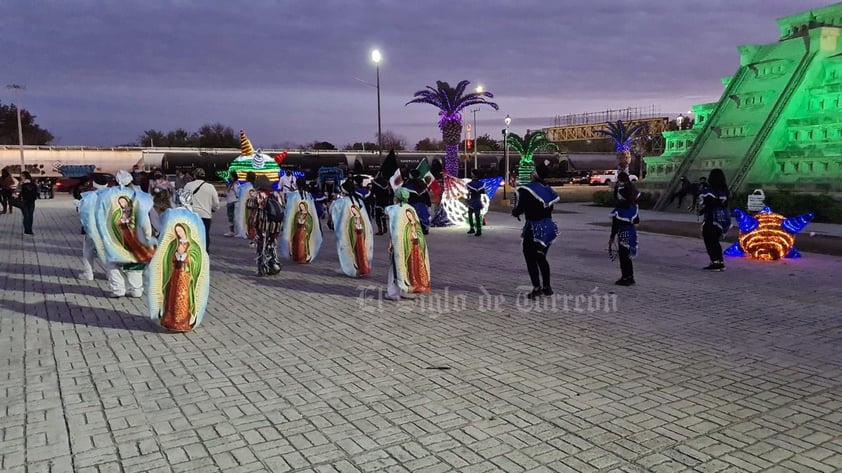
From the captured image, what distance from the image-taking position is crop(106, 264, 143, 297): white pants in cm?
796

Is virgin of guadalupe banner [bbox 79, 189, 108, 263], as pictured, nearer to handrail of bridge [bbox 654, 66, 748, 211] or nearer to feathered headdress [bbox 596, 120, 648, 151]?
handrail of bridge [bbox 654, 66, 748, 211]

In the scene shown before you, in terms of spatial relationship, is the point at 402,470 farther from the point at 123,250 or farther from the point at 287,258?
the point at 287,258

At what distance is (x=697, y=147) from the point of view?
23797mm

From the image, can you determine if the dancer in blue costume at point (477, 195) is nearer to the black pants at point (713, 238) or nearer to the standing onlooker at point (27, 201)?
the black pants at point (713, 238)

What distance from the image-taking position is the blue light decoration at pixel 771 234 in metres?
10.8

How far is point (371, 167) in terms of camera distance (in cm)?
4853

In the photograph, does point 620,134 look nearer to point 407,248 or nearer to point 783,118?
point 783,118

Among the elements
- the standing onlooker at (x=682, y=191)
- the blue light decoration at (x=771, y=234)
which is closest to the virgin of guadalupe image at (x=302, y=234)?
the blue light decoration at (x=771, y=234)

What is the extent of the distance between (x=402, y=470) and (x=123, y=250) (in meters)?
5.97

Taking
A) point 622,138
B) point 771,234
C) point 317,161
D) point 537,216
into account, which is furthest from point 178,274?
point 317,161

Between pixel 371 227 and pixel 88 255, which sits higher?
pixel 371 227

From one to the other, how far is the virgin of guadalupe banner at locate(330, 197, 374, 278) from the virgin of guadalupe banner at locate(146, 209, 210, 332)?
335 cm

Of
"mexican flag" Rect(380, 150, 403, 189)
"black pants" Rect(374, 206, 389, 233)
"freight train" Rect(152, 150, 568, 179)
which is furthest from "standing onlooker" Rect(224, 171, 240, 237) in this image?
"freight train" Rect(152, 150, 568, 179)

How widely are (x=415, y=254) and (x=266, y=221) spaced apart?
2.85 meters
